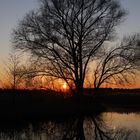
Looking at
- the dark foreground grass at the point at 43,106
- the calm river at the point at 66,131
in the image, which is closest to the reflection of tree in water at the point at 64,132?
the calm river at the point at 66,131

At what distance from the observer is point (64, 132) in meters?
19.7

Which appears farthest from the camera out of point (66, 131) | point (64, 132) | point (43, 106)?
point (43, 106)

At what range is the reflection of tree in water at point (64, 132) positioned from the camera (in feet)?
57.7

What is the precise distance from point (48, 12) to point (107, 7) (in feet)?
16.3

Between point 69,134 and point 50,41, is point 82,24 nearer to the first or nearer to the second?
point 50,41

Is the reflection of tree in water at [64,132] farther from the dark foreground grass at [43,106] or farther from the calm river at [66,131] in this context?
the dark foreground grass at [43,106]

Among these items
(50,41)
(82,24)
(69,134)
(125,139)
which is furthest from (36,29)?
(125,139)

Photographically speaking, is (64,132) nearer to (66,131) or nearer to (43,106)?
(66,131)

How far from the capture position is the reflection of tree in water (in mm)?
17578

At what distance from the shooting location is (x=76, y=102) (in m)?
32.7

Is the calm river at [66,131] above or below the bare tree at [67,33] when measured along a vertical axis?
below

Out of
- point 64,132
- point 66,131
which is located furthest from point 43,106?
point 64,132

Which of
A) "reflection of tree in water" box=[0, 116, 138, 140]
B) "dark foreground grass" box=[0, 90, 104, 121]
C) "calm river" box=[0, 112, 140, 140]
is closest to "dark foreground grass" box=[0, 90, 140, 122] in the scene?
"dark foreground grass" box=[0, 90, 104, 121]

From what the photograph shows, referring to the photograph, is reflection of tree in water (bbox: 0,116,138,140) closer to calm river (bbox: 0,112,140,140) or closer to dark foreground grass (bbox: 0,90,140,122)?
calm river (bbox: 0,112,140,140)
